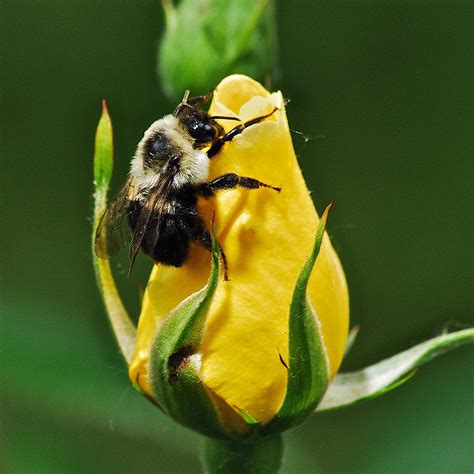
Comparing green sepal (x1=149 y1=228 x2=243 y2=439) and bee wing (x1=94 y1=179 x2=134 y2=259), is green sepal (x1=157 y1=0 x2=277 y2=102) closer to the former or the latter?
bee wing (x1=94 y1=179 x2=134 y2=259)

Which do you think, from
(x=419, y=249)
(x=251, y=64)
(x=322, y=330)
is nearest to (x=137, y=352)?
(x=322, y=330)

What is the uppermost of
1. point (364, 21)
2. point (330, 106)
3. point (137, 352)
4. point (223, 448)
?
point (364, 21)

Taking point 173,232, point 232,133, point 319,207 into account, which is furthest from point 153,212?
point 319,207

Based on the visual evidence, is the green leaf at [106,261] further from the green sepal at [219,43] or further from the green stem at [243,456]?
the green sepal at [219,43]

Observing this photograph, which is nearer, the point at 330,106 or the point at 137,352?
the point at 137,352

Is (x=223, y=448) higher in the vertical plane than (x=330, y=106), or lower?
lower

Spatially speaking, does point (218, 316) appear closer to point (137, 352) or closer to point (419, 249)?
point (137, 352)

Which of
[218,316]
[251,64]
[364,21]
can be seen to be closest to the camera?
[218,316]

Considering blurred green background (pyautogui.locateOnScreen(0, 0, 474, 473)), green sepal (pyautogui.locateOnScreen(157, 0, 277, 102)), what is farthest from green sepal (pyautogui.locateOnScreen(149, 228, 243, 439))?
green sepal (pyautogui.locateOnScreen(157, 0, 277, 102))
